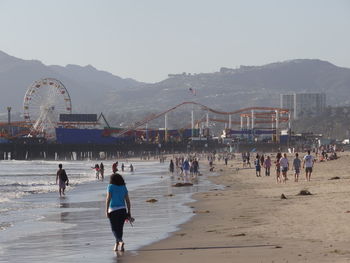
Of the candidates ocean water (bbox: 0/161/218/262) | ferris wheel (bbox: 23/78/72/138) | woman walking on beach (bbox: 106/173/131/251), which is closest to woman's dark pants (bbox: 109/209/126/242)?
woman walking on beach (bbox: 106/173/131/251)

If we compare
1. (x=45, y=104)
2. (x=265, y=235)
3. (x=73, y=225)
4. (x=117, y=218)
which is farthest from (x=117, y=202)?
(x=45, y=104)

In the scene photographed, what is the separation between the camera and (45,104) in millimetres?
126562

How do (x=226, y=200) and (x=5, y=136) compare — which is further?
(x=5, y=136)

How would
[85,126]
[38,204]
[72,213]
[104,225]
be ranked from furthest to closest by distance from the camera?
[85,126] → [38,204] → [72,213] → [104,225]

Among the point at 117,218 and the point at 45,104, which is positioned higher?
the point at 45,104

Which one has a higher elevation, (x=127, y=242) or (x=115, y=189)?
(x=115, y=189)

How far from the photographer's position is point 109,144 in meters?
146

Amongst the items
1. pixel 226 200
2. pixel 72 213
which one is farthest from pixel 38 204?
pixel 226 200

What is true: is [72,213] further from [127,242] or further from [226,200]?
[127,242]

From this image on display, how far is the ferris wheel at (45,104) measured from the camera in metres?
118

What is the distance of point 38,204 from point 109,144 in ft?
401

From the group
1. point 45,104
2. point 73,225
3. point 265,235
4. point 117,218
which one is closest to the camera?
point 117,218

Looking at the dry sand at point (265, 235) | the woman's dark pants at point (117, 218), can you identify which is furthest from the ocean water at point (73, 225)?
the dry sand at point (265, 235)

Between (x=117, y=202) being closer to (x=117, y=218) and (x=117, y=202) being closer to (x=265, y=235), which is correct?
(x=117, y=218)
